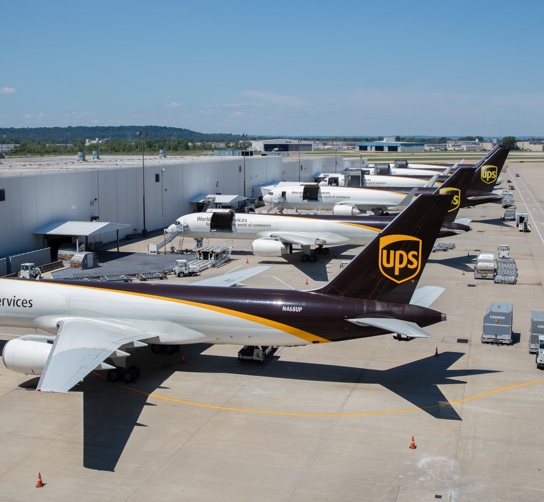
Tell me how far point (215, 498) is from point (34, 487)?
588 cm

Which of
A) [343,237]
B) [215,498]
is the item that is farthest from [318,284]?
[215,498]

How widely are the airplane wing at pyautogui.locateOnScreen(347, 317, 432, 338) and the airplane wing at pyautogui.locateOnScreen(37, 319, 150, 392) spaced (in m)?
9.97

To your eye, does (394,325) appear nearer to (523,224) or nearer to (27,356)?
(27,356)

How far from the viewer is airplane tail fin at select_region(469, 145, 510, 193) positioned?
84.8m

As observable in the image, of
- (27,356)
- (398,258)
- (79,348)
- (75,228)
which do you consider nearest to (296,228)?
(75,228)

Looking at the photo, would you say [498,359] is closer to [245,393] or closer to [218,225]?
[245,393]

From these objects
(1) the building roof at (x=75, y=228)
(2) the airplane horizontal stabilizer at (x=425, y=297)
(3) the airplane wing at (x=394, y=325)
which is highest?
(1) the building roof at (x=75, y=228)

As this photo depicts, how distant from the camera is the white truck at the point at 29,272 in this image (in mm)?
52250

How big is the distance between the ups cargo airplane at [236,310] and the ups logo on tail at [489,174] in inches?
2258

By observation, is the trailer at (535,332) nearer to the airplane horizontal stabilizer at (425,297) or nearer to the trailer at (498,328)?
the trailer at (498,328)

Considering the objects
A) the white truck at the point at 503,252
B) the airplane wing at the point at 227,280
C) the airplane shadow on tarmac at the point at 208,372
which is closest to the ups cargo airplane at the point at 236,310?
the airplane shadow on tarmac at the point at 208,372

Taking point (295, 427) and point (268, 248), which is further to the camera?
point (268, 248)

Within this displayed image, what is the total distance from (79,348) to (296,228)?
38.4 metres

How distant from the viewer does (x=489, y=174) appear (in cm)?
8581
